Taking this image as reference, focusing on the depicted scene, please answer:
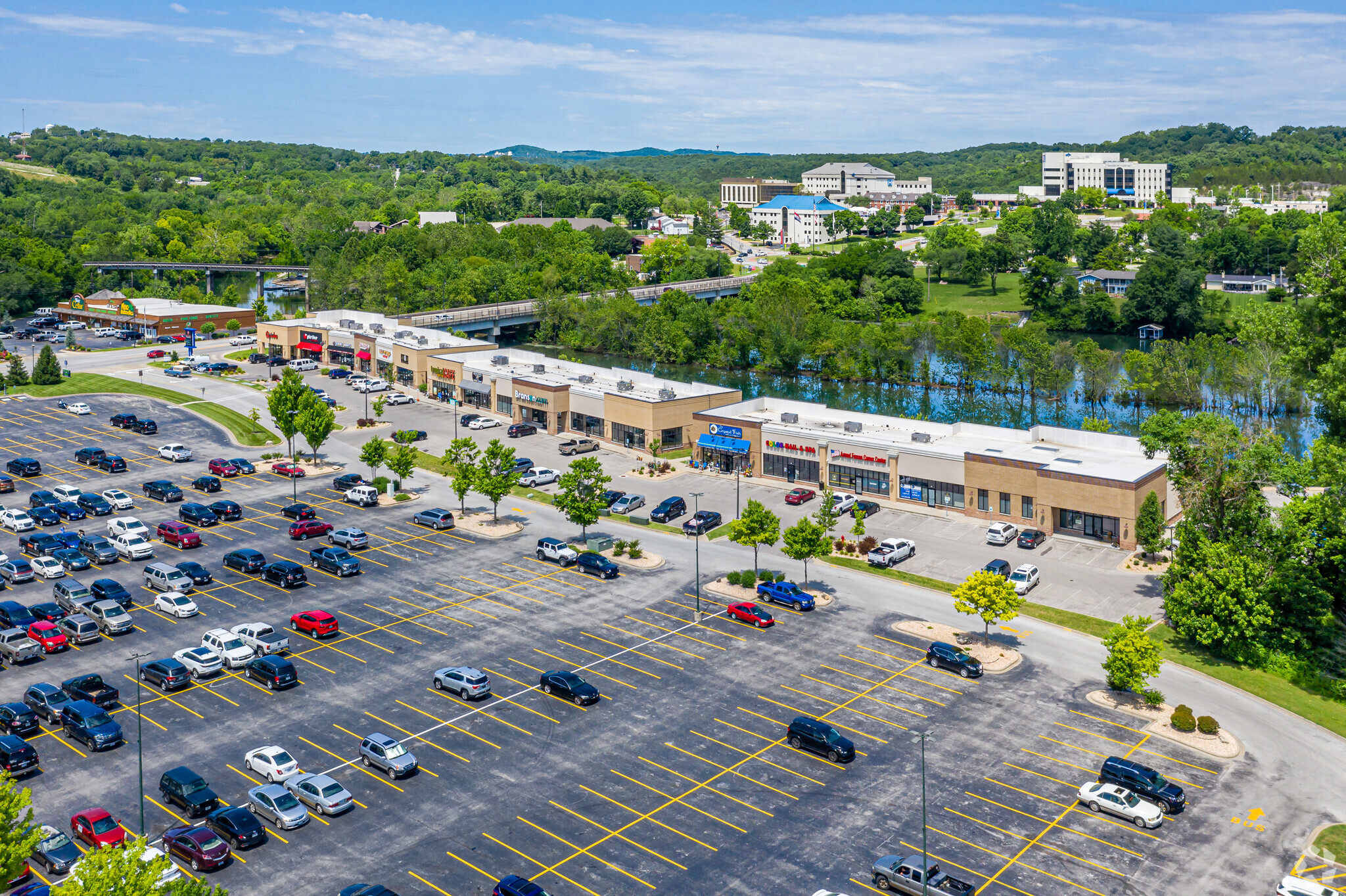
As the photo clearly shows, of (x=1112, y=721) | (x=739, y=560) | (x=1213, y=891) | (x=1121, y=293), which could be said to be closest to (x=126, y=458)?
(x=739, y=560)

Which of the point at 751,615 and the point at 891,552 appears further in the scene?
the point at 891,552

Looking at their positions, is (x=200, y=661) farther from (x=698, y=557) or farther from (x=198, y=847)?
(x=698, y=557)

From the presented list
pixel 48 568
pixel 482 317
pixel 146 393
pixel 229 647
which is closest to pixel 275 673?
pixel 229 647

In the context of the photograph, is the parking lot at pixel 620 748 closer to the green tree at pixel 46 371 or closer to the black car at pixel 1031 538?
the black car at pixel 1031 538

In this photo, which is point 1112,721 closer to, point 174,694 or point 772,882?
point 772,882

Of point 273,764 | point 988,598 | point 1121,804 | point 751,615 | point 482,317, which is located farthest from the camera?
point 482,317

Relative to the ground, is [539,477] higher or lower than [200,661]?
higher
